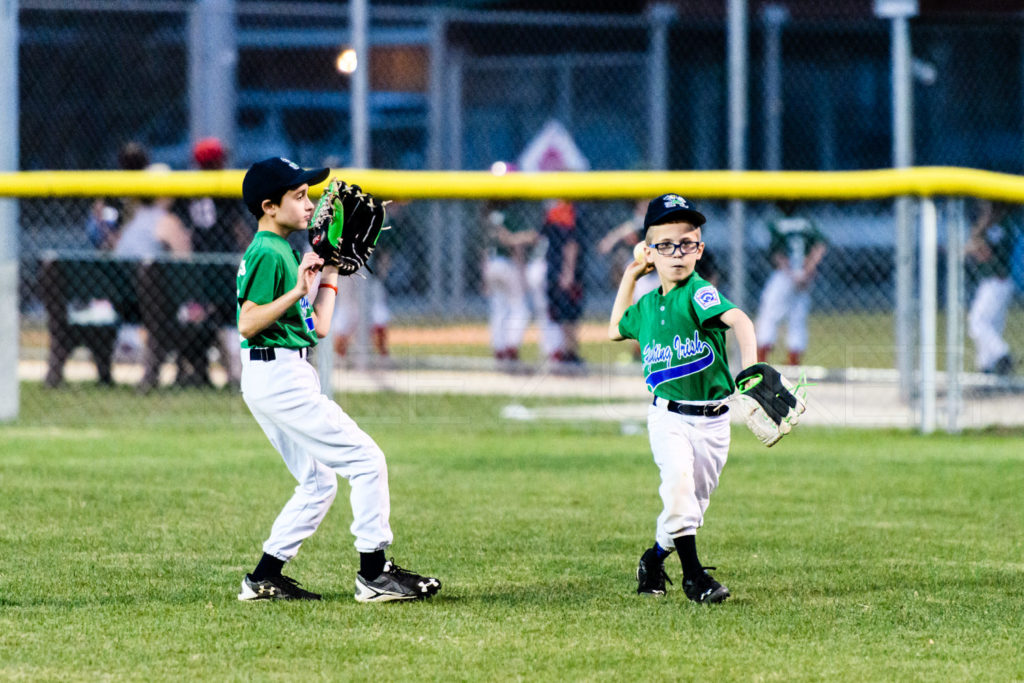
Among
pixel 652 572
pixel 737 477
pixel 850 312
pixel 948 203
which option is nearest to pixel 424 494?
pixel 737 477

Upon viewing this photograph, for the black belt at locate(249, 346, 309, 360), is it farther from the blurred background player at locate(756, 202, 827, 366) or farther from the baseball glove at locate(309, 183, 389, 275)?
the blurred background player at locate(756, 202, 827, 366)

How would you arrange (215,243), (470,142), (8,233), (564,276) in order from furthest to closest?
1. (470,142)
2. (564,276)
3. (215,243)
4. (8,233)

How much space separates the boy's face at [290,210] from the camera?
493cm

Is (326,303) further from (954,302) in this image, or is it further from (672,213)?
(954,302)

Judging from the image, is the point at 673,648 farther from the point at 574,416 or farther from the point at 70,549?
the point at 574,416

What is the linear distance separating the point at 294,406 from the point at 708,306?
1384mm

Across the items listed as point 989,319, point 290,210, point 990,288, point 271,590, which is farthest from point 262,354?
point 990,288

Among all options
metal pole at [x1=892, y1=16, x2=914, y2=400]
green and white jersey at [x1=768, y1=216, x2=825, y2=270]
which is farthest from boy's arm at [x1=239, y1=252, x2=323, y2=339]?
green and white jersey at [x1=768, y1=216, x2=825, y2=270]

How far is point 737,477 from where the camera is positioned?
7.79 m

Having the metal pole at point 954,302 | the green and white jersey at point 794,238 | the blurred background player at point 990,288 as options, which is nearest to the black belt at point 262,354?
the metal pole at point 954,302

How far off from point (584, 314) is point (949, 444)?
3.28 m

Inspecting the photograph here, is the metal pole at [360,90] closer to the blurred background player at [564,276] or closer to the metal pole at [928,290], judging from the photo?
the blurred background player at [564,276]

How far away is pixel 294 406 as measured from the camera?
4.79 m

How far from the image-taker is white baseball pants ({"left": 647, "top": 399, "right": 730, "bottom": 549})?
4.96m
